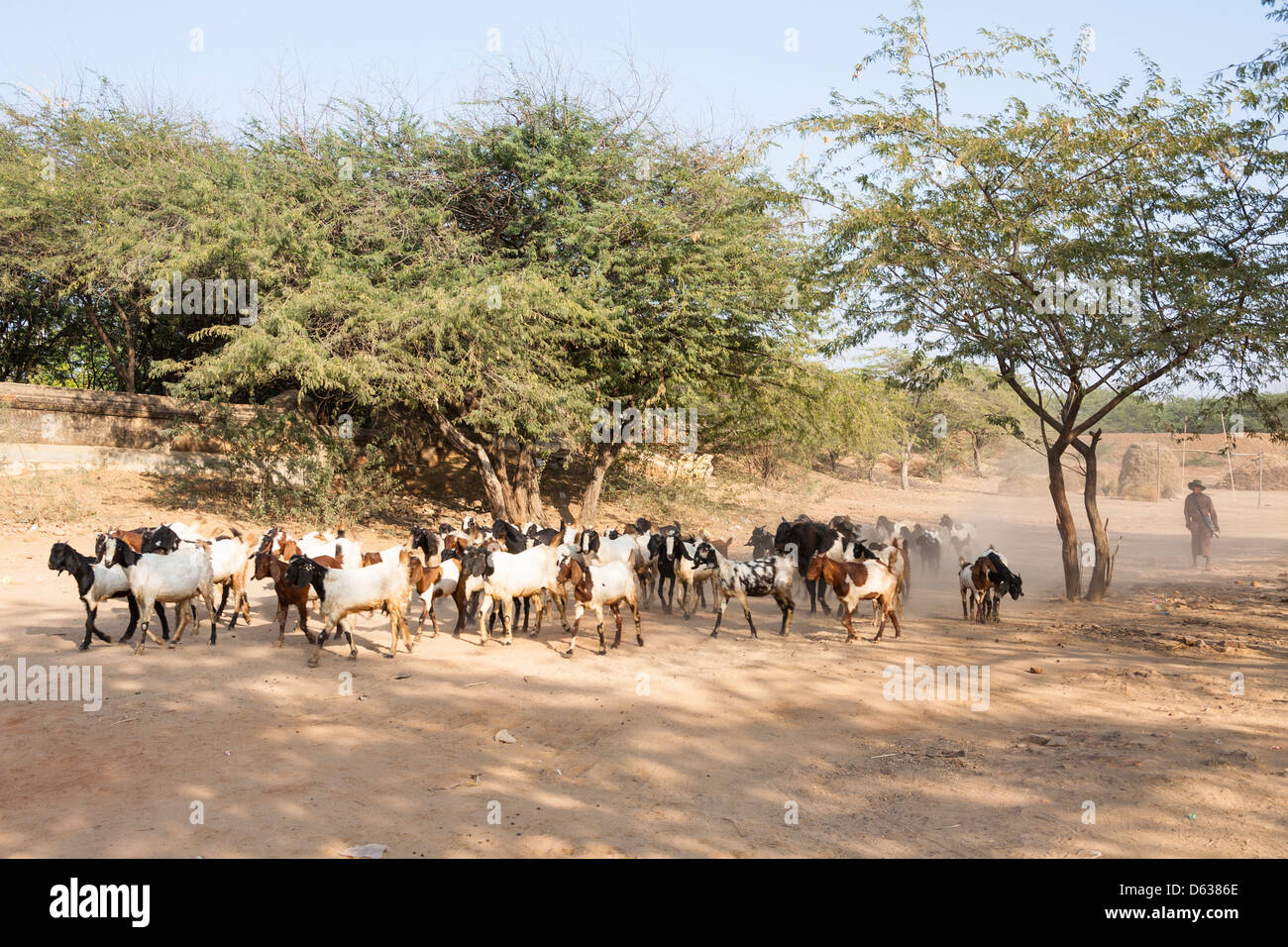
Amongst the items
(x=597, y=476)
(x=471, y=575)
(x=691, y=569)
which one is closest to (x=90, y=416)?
(x=597, y=476)

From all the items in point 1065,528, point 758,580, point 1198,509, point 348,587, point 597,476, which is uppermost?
point 597,476

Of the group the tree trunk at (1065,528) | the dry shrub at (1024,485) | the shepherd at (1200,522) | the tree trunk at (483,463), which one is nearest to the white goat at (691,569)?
the tree trunk at (1065,528)

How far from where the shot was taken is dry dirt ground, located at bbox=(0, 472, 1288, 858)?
5.08 meters

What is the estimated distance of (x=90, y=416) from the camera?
18.7m

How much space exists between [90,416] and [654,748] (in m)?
17.0

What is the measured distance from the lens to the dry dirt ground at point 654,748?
5.08m

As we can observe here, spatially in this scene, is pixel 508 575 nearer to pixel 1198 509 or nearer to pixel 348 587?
pixel 348 587

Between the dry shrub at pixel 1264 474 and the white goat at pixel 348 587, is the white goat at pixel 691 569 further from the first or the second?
the dry shrub at pixel 1264 474

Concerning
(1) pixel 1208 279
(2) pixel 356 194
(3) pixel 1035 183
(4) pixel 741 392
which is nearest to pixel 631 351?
(4) pixel 741 392

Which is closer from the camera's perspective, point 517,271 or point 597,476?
point 517,271

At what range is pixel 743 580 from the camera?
1091cm

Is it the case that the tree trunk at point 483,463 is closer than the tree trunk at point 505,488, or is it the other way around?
the tree trunk at point 483,463

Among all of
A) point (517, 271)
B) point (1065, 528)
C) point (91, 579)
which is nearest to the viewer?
point (91, 579)

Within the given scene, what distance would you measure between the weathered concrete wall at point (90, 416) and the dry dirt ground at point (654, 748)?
8233 millimetres
